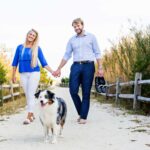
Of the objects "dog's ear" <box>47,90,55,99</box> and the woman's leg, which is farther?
the woman's leg

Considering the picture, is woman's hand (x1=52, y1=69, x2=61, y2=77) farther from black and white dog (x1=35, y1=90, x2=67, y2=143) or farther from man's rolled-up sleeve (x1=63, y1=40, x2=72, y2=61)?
black and white dog (x1=35, y1=90, x2=67, y2=143)

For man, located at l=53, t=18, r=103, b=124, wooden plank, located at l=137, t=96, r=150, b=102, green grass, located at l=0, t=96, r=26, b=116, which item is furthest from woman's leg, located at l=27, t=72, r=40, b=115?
wooden plank, located at l=137, t=96, r=150, b=102

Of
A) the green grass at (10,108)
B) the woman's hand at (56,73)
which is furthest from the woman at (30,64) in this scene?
the green grass at (10,108)

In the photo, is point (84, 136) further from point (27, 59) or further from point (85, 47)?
point (27, 59)

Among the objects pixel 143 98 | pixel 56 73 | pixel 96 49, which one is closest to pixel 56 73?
pixel 56 73

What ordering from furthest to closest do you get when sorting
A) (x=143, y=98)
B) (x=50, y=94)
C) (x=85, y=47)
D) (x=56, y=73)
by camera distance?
(x=143, y=98)
(x=85, y=47)
(x=56, y=73)
(x=50, y=94)

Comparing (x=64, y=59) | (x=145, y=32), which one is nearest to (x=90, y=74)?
(x=64, y=59)

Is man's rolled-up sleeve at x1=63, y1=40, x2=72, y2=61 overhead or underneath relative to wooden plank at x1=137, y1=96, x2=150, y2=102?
overhead

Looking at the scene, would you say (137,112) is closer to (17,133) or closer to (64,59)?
(64,59)

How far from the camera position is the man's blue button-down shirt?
958cm

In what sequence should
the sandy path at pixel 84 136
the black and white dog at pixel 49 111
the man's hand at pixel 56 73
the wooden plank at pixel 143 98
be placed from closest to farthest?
the sandy path at pixel 84 136
the black and white dog at pixel 49 111
the man's hand at pixel 56 73
the wooden plank at pixel 143 98

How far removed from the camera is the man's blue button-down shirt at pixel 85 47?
9578mm

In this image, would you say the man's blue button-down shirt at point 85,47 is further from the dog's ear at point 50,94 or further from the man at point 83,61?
the dog's ear at point 50,94

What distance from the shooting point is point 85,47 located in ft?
31.4
